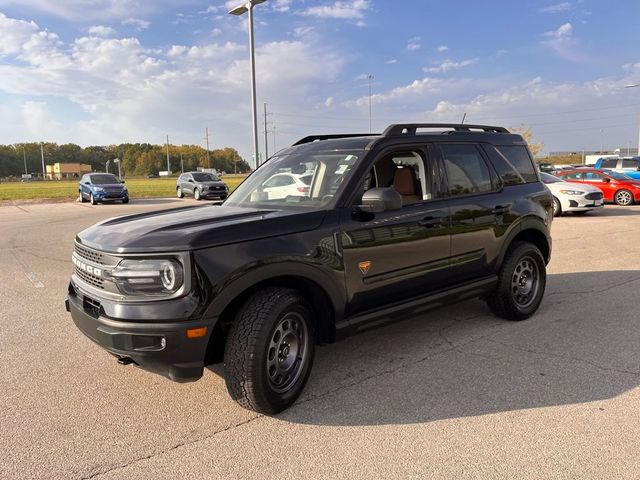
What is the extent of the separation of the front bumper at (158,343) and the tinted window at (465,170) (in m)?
2.75

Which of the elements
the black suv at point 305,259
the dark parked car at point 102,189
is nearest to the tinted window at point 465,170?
the black suv at point 305,259

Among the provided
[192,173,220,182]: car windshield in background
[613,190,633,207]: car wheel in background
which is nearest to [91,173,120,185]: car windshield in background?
[192,173,220,182]: car windshield in background

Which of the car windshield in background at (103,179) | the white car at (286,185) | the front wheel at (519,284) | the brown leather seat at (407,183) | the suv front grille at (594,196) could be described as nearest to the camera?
the white car at (286,185)

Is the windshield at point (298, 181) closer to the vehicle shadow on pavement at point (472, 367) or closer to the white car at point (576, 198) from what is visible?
the vehicle shadow on pavement at point (472, 367)

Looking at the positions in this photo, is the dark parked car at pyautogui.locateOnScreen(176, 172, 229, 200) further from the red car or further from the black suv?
the black suv

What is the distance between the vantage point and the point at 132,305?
120 inches

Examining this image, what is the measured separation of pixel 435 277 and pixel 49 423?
10.3 ft

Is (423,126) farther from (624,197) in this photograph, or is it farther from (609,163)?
(609,163)

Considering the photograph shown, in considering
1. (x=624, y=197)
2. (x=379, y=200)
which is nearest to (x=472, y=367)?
(x=379, y=200)

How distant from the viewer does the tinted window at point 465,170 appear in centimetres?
469

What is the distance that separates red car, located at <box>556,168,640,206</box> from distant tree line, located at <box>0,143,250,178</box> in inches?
4891

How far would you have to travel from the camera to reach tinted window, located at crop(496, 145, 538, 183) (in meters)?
5.42

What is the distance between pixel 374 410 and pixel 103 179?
2686cm

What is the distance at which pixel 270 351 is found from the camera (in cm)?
338
